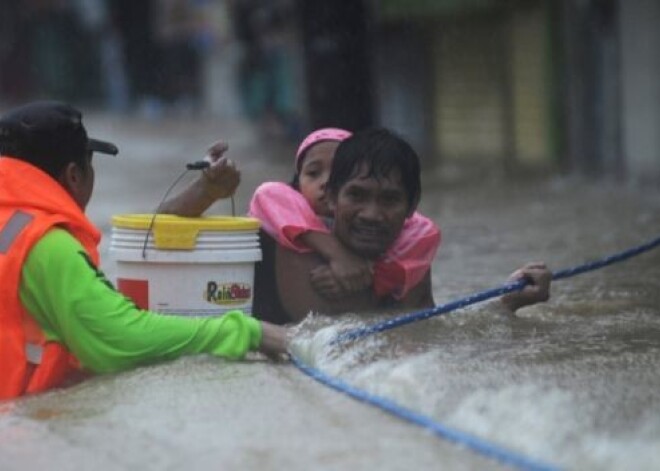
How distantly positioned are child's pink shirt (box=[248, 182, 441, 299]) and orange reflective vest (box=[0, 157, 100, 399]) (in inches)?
31.9

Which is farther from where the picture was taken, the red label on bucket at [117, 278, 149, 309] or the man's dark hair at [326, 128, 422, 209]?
the man's dark hair at [326, 128, 422, 209]

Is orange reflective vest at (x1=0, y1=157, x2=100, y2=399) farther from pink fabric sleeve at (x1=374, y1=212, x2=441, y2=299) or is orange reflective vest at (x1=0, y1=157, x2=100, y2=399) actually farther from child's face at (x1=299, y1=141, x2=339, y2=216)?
pink fabric sleeve at (x1=374, y1=212, x2=441, y2=299)

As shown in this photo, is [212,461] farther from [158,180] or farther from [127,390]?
[158,180]

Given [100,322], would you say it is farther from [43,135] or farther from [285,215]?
[285,215]

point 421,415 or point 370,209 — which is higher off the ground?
point 370,209

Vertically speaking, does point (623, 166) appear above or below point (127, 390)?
below

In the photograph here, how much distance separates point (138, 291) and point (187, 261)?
0.20 metres

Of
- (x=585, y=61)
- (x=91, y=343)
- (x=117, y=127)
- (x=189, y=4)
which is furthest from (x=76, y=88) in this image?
(x=91, y=343)

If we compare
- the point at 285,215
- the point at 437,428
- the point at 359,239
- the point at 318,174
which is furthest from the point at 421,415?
the point at 318,174

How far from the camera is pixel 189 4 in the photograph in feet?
99.5

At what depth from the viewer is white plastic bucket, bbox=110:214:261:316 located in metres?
4.79

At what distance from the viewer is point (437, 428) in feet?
11.6

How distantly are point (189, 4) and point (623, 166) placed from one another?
58.4ft

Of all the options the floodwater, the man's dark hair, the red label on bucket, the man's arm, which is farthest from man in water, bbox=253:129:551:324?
the red label on bucket
